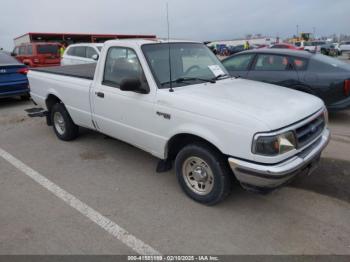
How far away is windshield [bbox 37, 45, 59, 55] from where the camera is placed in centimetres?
1497

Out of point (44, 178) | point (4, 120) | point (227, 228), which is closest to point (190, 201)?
point (227, 228)

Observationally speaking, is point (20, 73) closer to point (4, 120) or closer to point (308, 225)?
point (4, 120)

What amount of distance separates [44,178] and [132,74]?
196cm

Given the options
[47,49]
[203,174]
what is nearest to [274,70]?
[203,174]

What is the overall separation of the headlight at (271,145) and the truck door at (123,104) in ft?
4.45

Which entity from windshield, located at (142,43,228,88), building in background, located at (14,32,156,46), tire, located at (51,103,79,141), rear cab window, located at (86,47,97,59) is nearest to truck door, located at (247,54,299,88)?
windshield, located at (142,43,228,88)

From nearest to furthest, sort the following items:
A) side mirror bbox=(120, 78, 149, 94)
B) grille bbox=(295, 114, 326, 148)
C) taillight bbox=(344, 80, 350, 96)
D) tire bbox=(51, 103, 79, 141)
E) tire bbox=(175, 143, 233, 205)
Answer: grille bbox=(295, 114, 326, 148), tire bbox=(175, 143, 233, 205), side mirror bbox=(120, 78, 149, 94), tire bbox=(51, 103, 79, 141), taillight bbox=(344, 80, 350, 96)

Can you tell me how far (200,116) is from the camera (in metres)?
3.10

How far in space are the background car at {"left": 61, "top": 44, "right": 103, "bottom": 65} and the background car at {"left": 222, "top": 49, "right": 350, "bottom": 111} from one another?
6839 millimetres

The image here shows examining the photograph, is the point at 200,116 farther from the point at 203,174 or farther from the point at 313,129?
the point at 313,129

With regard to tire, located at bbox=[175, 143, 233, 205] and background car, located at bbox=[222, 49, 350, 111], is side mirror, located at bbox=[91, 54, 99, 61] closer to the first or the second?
background car, located at bbox=[222, 49, 350, 111]

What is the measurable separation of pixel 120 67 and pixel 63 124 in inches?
85.0

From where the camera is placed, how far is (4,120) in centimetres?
750

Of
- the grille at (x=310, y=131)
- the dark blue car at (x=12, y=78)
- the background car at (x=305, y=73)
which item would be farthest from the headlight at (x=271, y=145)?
the dark blue car at (x=12, y=78)
